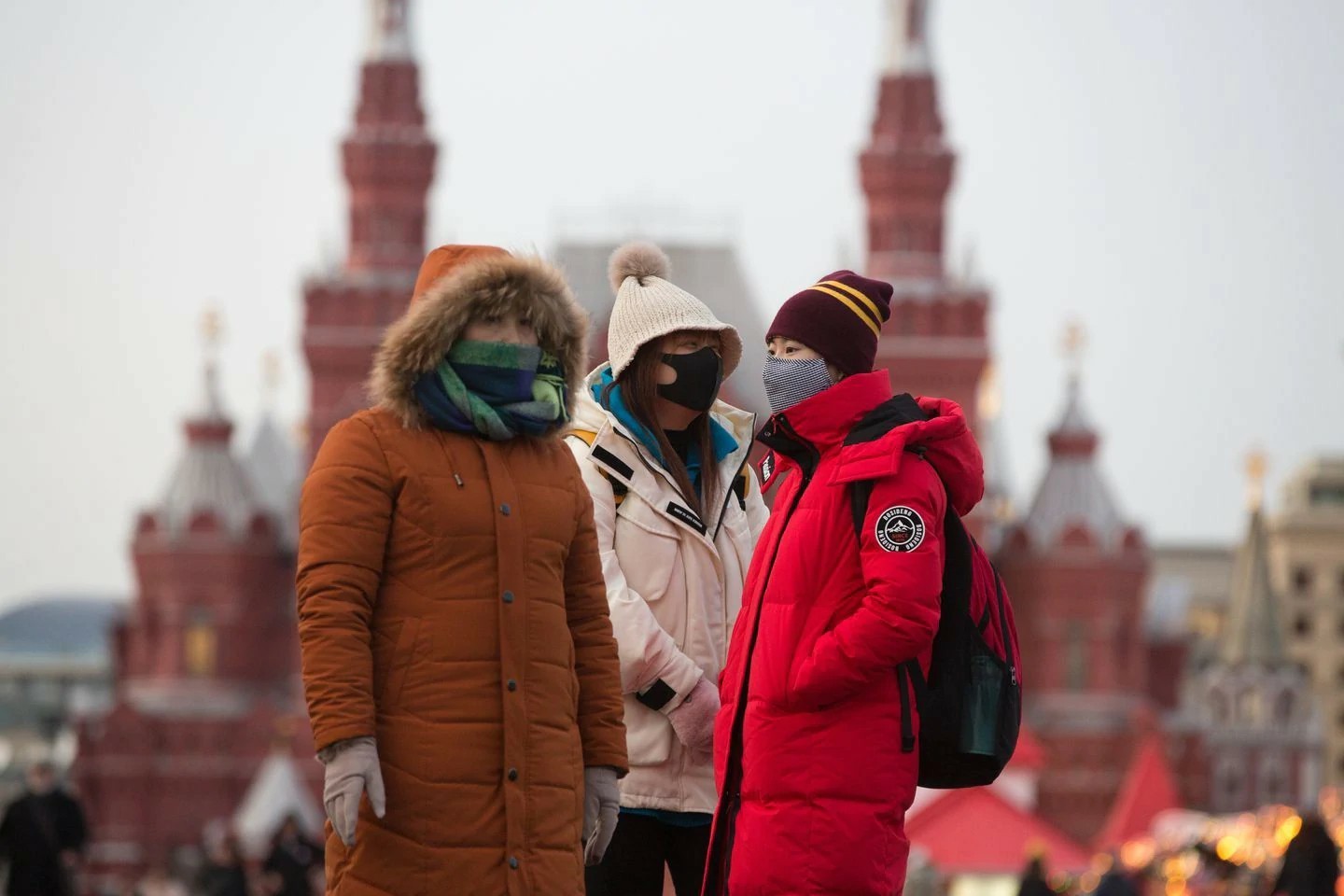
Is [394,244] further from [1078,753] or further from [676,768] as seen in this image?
[676,768]

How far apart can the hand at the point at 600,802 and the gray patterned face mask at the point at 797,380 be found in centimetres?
93

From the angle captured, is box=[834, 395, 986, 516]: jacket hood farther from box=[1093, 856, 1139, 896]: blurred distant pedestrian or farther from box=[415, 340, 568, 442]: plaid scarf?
box=[1093, 856, 1139, 896]: blurred distant pedestrian

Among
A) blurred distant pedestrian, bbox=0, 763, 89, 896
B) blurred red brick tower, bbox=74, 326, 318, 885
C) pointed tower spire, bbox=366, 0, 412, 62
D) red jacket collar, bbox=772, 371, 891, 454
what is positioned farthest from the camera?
pointed tower spire, bbox=366, 0, 412, 62

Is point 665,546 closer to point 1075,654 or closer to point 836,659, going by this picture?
point 836,659

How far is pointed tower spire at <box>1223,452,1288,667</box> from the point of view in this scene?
71.9 metres

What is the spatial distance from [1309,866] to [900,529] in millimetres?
9194

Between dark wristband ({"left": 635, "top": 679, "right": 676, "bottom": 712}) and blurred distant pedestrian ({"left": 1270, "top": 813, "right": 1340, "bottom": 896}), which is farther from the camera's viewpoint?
blurred distant pedestrian ({"left": 1270, "top": 813, "right": 1340, "bottom": 896})

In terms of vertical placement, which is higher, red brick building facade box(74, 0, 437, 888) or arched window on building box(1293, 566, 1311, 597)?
red brick building facade box(74, 0, 437, 888)

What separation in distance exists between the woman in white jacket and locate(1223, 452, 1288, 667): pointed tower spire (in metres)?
65.7

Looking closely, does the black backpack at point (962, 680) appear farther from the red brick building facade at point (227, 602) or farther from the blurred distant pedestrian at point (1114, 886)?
the red brick building facade at point (227, 602)

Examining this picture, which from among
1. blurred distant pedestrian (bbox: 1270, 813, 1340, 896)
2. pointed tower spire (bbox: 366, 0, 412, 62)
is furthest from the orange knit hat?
pointed tower spire (bbox: 366, 0, 412, 62)

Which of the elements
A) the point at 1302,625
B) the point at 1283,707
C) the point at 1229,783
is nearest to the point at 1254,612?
the point at 1283,707

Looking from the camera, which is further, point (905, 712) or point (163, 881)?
point (163, 881)

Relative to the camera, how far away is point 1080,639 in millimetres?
58094
